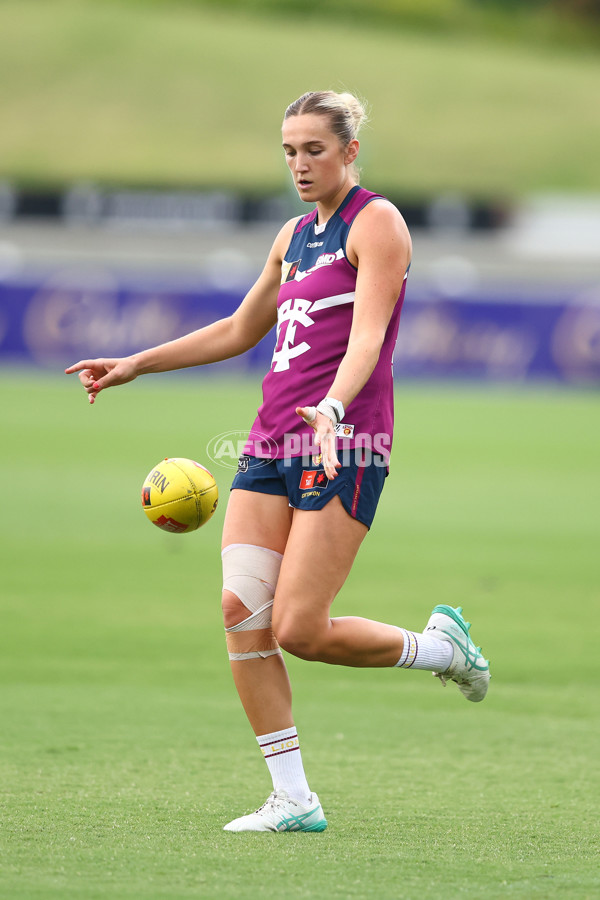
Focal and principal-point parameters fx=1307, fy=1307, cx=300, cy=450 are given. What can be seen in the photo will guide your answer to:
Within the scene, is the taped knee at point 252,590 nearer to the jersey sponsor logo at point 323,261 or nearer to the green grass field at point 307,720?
the green grass field at point 307,720

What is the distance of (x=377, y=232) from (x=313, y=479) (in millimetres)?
832

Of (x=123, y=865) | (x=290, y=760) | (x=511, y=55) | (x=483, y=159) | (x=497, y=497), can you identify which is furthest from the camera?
Result: (x=511, y=55)

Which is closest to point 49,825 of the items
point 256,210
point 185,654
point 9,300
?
point 185,654

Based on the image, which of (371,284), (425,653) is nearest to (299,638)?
(425,653)

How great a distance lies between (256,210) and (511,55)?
31.8 metres

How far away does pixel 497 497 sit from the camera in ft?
46.3

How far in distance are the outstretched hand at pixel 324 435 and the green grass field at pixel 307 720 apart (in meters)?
1.16

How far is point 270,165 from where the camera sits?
2185 inches

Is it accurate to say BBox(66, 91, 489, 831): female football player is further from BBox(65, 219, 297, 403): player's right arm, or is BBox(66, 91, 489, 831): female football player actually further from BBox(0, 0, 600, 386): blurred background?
BBox(0, 0, 600, 386): blurred background

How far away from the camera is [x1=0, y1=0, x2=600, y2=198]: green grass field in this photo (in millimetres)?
55719

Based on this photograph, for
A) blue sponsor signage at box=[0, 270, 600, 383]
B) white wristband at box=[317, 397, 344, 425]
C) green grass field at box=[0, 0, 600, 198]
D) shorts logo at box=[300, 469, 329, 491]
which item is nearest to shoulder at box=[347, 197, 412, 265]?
white wristband at box=[317, 397, 344, 425]

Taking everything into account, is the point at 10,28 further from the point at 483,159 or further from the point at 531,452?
the point at 531,452

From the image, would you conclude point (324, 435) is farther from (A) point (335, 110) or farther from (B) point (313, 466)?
(A) point (335, 110)

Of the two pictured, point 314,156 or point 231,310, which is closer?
point 314,156
